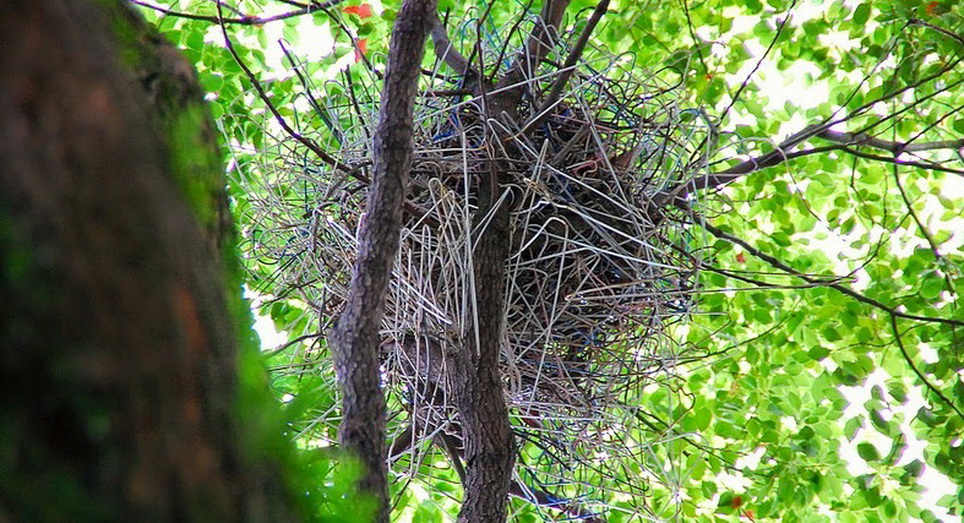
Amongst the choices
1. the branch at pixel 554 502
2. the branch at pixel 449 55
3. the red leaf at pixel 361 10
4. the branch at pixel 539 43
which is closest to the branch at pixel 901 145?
the branch at pixel 539 43

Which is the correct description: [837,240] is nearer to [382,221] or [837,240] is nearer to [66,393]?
[382,221]

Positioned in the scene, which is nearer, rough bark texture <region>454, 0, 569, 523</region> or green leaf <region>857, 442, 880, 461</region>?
rough bark texture <region>454, 0, 569, 523</region>

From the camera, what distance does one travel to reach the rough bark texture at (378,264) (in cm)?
60

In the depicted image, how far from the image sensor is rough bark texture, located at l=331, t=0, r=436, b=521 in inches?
23.5

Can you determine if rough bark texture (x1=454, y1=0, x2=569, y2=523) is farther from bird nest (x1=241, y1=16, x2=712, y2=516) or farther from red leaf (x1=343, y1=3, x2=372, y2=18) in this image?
red leaf (x1=343, y1=3, x2=372, y2=18)

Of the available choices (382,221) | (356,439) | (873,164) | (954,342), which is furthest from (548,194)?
(873,164)

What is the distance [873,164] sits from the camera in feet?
6.16

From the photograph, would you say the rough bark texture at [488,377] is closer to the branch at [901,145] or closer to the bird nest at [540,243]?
the bird nest at [540,243]

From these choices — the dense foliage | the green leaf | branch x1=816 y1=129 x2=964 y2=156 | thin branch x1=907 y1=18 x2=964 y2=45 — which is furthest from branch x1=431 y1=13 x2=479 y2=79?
the green leaf

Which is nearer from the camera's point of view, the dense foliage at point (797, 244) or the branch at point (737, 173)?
the branch at point (737, 173)

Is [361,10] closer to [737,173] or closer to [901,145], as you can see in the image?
[737,173]

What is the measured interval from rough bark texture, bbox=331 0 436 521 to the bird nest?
26 centimetres

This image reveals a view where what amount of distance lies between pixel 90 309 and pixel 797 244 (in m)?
1.90

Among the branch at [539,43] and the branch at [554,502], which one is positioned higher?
the branch at [539,43]
